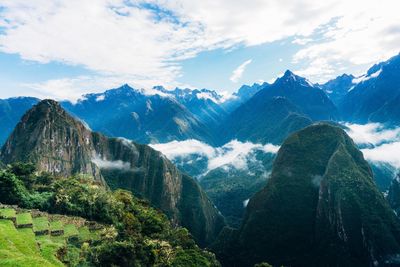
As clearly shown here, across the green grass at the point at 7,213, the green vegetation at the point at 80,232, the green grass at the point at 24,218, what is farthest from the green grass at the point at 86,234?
the green grass at the point at 7,213

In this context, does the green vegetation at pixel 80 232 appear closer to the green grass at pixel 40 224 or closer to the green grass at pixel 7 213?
the green grass at pixel 40 224

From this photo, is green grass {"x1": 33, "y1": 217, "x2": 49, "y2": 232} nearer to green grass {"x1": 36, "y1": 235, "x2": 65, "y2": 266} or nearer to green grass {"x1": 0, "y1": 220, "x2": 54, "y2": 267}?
green grass {"x1": 0, "y1": 220, "x2": 54, "y2": 267}

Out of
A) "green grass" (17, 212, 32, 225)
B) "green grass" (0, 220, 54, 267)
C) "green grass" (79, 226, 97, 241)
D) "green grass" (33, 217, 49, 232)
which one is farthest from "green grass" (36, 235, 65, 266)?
"green grass" (79, 226, 97, 241)

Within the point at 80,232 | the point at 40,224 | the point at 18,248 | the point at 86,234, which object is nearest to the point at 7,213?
the point at 40,224

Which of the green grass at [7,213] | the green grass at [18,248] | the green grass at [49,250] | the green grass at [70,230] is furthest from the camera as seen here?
the green grass at [70,230]

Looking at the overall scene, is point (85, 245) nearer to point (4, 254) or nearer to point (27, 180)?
point (4, 254)

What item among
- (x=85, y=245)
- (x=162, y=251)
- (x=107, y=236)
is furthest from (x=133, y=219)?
(x=85, y=245)

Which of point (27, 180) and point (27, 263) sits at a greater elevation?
point (27, 180)
